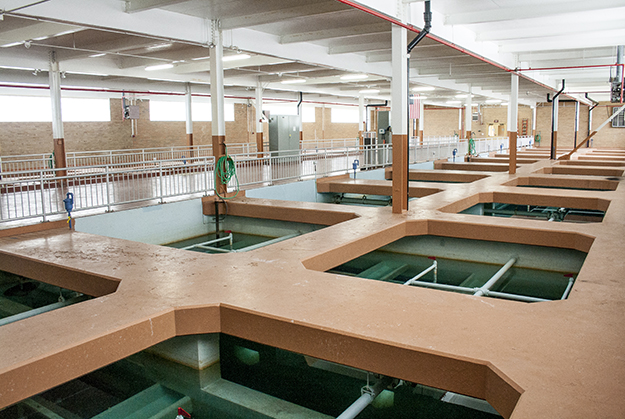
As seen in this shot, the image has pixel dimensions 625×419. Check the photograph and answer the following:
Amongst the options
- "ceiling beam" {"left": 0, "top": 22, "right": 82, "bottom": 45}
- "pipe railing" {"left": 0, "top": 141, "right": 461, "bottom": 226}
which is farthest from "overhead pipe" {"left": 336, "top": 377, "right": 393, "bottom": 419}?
"ceiling beam" {"left": 0, "top": 22, "right": 82, "bottom": 45}

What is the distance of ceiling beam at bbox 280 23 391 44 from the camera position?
11.6 metres

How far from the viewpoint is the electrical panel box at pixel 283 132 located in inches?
852

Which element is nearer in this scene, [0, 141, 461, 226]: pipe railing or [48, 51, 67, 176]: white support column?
[0, 141, 461, 226]: pipe railing

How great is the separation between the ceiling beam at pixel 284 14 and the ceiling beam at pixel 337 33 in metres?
1.49

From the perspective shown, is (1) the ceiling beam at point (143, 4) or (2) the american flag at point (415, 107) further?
(2) the american flag at point (415, 107)

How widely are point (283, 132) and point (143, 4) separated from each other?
42.1ft

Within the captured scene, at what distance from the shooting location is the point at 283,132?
21.9 metres

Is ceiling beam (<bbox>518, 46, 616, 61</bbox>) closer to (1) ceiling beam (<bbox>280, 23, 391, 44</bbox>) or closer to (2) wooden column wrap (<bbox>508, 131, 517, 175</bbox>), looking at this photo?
(2) wooden column wrap (<bbox>508, 131, 517, 175</bbox>)

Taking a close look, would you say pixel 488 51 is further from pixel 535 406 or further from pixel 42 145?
pixel 42 145

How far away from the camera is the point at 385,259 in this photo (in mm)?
10328

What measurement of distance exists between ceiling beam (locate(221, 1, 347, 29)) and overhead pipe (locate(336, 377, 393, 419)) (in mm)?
7053

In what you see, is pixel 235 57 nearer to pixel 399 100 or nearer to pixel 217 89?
pixel 217 89

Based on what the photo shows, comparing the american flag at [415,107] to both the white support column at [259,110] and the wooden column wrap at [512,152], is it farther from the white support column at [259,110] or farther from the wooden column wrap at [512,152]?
the wooden column wrap at [512,152]

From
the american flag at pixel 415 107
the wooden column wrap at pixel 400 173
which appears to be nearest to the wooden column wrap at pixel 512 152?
the wooden column wrap at pixel 400 173
